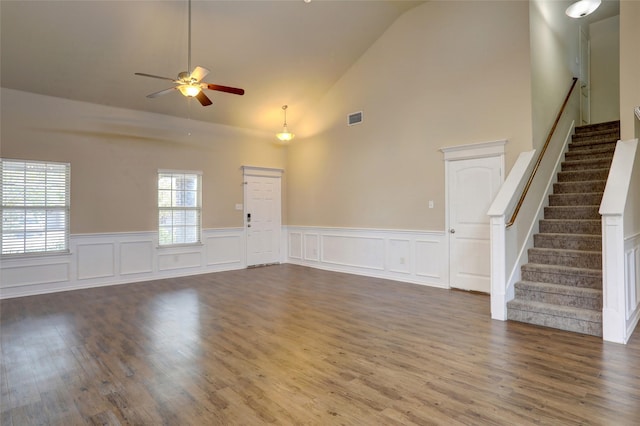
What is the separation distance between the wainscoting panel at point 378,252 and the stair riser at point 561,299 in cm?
162

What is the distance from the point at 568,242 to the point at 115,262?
6.98 metres

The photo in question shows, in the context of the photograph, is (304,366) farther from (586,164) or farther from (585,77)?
(585,77)

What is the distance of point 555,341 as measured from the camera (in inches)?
131

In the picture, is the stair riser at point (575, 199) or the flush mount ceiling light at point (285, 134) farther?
the flush mount ceiling light at point (285, 134)

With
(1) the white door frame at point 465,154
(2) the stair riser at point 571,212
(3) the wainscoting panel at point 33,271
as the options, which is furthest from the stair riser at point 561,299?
(3) the wainscoting panel at point 33,271

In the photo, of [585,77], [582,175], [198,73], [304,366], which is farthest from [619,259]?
[585,77]

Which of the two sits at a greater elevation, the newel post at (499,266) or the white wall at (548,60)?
the white wall at (548,60)

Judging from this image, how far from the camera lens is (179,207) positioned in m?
7.05

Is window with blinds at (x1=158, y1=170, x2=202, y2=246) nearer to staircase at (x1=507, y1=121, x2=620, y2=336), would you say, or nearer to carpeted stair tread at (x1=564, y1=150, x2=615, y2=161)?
staircase at (x1=507, y1=121, x2=620, y2=336)

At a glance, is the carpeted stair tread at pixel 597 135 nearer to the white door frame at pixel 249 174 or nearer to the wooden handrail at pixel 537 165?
the wooden handrail at pixel 537 165

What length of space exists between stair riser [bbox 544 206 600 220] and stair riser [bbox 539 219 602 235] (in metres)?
0.20

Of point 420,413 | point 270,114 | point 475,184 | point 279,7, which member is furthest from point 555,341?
point 270,114

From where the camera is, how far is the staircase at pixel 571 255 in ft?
12.0

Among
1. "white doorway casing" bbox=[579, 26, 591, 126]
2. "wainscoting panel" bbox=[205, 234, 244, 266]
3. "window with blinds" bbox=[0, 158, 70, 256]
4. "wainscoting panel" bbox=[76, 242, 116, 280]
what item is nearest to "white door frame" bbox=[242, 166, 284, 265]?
"wainscoting panel" bbox=[205, 234, 244, 266]
